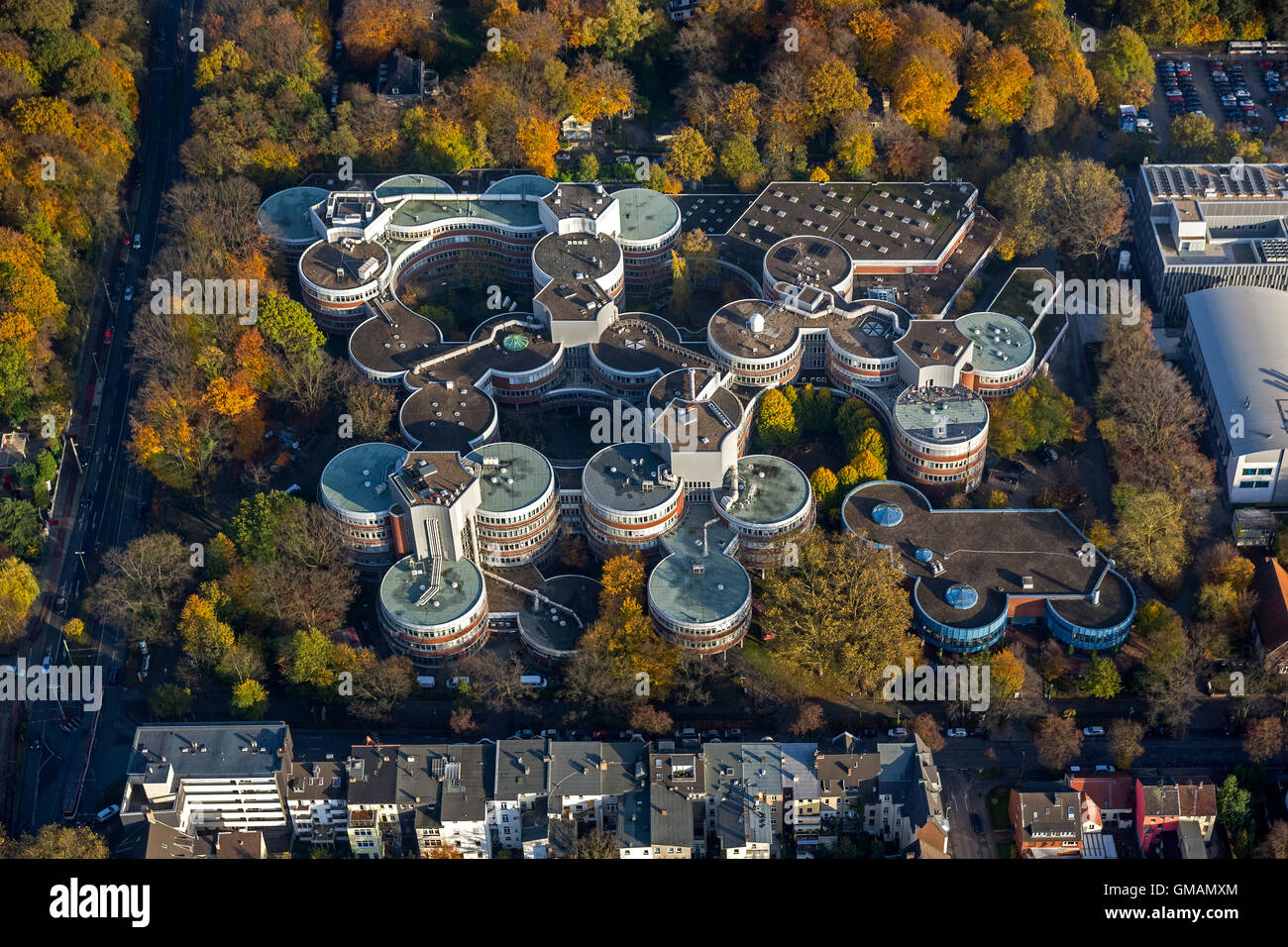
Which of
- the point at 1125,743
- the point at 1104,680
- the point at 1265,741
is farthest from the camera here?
the point at 1104,680

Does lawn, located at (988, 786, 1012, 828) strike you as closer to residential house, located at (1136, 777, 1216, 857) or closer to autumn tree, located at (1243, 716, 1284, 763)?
residential house, located at (1136, 777, 1216, 857)

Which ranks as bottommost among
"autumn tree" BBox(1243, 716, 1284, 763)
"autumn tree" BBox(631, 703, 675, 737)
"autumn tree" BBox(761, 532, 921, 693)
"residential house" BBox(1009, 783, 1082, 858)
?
"residential house" BBox(1009, 783, 1082, 858)

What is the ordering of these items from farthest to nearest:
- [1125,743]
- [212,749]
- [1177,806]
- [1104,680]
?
[1104,680]
[1125,743]
[212,749]
[1177,806]

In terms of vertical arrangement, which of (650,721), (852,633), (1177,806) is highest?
(852,633)

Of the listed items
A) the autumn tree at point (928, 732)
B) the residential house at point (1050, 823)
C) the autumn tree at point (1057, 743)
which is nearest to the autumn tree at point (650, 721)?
the autumn tree at point (928, 732)

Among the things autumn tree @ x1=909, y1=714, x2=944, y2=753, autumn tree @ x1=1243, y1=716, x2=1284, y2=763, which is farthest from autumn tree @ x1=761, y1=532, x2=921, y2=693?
autumn tree @ x1=1243, y1=716, x2=1284, y2=763

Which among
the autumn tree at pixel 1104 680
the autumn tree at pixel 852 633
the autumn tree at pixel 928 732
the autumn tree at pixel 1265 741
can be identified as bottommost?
the autumn tree at pixel 1265 741

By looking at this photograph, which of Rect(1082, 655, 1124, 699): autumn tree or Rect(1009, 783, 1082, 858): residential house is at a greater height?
Rect(1082, 655, 1124, 699): autumn tree

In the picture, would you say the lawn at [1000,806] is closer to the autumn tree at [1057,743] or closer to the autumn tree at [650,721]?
the autumn tree at [1057,743]

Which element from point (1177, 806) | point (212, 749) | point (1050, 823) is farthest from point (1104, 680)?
point (212, 749)

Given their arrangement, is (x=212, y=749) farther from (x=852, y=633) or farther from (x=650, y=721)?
A: (x=852, y=633)
